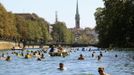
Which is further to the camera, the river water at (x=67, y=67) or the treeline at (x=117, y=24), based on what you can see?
the treeline at (x=117, y=24)

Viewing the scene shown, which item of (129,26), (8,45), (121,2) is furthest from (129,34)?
(8,45)

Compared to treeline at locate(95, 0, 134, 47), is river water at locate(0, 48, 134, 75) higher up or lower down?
lower down

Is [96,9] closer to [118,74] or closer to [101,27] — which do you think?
[101,27]

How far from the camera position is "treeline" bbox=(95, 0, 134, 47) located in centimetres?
15688

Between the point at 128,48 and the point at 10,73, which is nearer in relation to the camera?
the point at 10,73

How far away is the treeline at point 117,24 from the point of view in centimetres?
15688

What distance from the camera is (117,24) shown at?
162375 millimetres

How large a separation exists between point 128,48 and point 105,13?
27.2 meters

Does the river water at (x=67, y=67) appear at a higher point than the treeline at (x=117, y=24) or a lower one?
lower

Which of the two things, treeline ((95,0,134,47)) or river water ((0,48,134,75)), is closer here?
river water ((0,48,134,75))

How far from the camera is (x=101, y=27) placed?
7249 inches

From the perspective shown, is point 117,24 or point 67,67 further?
point 117,24

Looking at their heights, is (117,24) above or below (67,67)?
above

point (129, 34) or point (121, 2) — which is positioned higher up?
point (121, 2)
